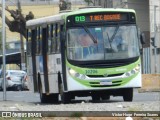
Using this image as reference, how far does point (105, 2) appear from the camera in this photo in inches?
2512

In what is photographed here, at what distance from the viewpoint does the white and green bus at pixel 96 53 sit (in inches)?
1019

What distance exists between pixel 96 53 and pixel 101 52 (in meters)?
0.17

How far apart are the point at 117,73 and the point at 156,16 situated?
45.7 metres

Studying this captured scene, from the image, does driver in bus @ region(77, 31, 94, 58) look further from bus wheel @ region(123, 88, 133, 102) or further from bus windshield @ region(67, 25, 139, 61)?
bus wheel @ region(123, 88, 133, 102)

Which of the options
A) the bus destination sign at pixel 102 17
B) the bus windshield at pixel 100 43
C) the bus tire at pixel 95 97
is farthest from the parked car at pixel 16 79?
the bus windshield at pixel 100 43

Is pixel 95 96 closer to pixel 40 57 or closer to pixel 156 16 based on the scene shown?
pixel 40 57

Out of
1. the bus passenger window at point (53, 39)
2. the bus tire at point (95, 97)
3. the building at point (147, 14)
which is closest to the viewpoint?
the bus passenger window at point (53, 39)

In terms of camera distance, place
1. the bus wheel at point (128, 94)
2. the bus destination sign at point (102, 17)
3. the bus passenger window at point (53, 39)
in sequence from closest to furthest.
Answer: the bus destination sign at point (102, 17) → the bus wheel at point (128, 94) → the bus passenger window at point (53, 39)

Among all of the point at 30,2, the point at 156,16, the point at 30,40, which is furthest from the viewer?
the point at 30,2

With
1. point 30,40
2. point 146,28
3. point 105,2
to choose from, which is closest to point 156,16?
point 146,28

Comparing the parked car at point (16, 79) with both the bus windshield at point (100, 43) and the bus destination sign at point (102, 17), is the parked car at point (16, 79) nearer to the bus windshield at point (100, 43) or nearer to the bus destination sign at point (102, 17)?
the bus destination sign at point (102, 17)

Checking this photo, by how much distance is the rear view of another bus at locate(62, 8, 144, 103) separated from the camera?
2589 cm

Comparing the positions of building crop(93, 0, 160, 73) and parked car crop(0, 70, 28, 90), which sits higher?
building crop(93, 0, 160, 73)

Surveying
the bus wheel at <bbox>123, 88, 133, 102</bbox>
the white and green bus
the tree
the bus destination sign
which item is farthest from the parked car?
the bus destination sign
